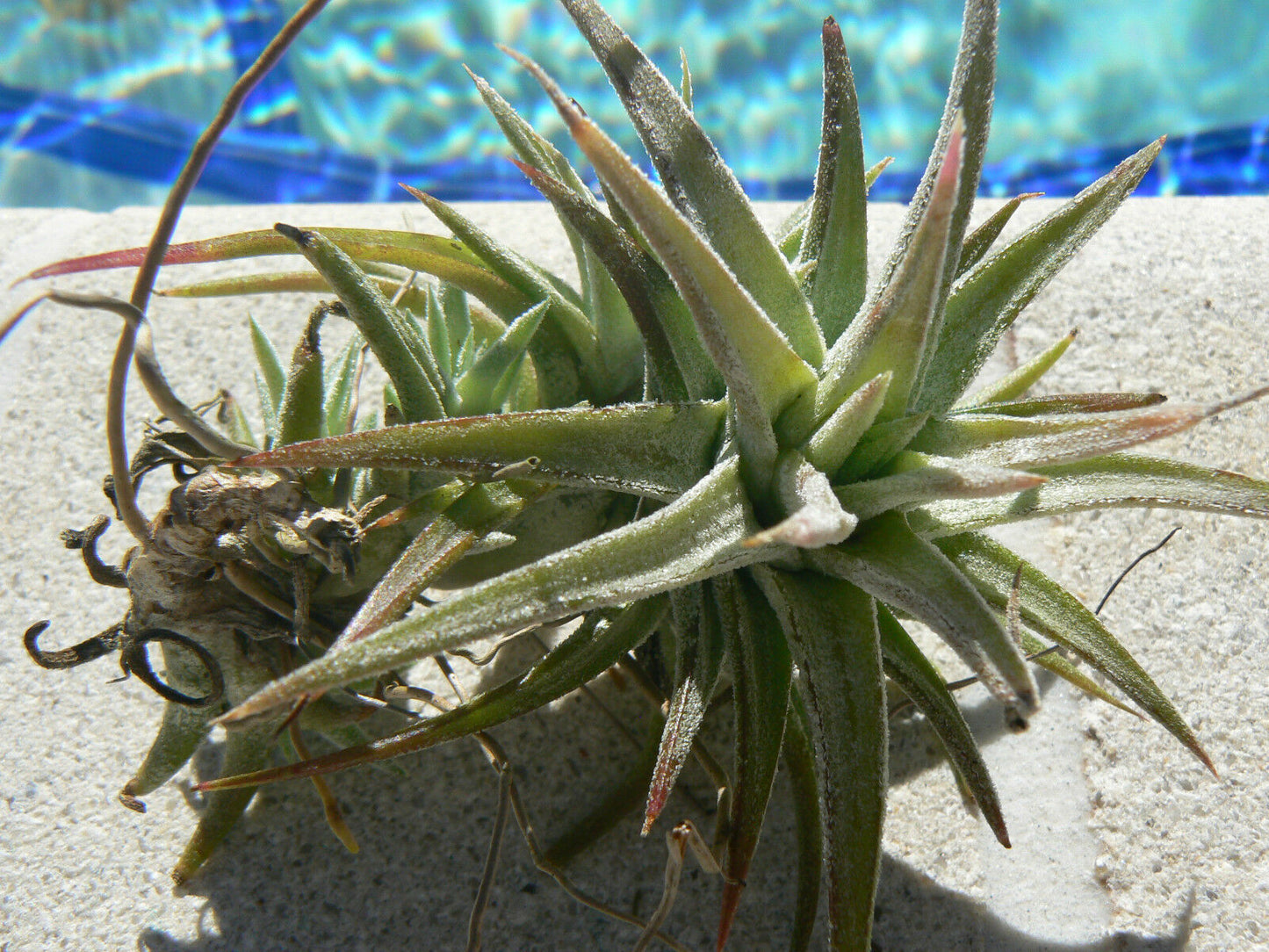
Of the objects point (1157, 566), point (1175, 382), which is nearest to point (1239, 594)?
point (1157, 566)

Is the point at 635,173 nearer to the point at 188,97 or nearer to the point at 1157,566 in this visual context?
the point at 1157,566

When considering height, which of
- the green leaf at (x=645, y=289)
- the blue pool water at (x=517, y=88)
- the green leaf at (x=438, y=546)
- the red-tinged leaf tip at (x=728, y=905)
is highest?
the blue pool water at (x=517, y=88)

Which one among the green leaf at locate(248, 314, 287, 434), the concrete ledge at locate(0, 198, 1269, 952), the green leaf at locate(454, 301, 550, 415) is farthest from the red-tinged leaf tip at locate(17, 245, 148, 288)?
the concrete ledge at locate(0, 198, 1269, 952)

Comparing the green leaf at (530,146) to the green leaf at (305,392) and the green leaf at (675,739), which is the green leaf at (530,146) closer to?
the green leaf at (305,392)

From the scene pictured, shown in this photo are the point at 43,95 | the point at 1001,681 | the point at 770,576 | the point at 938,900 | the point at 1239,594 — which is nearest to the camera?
the point at 1001,681

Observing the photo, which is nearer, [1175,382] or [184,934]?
[184,934]

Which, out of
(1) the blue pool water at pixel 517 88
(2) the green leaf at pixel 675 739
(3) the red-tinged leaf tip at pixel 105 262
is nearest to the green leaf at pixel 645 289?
(2) the green leaf at pixel 675 739
